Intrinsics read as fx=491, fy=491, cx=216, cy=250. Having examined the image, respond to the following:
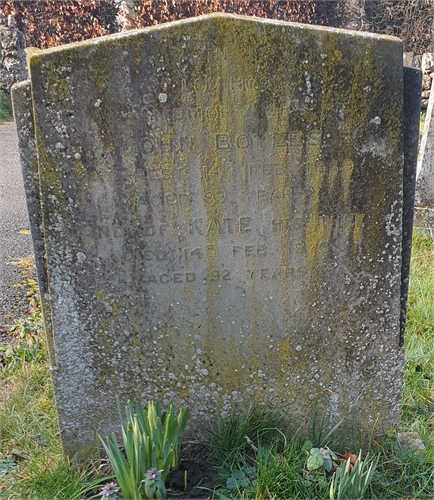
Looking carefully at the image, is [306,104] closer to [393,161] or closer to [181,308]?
[393,161]

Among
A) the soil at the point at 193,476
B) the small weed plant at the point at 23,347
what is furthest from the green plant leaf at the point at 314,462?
the small weed plant at the point at 23,347

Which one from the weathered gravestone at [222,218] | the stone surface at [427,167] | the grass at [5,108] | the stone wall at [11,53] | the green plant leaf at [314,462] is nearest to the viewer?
the weathered gravestone at [222,218]

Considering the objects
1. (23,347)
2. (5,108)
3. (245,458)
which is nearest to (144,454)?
(245,458)

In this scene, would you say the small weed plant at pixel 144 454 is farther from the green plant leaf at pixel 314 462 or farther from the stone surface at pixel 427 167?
the stone surface at pixel 427 167

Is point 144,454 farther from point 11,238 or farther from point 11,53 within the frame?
point 11,53

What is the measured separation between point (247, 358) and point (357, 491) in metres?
0.67

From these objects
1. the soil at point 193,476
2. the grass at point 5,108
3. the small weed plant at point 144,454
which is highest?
the grass at point 5,108

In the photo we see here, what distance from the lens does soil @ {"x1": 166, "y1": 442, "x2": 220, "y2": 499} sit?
1.98m

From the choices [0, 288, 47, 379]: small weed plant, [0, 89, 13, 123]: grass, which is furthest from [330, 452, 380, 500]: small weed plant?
Result: [0, 89, 13, 123]: grass

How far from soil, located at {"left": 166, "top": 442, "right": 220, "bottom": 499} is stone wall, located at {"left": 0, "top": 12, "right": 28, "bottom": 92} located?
9.59 meters

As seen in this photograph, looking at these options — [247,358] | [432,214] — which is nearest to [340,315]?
[247,358]

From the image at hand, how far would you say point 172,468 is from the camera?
2.03 meters

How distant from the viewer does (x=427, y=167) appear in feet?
15.9

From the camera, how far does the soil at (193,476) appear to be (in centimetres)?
198
